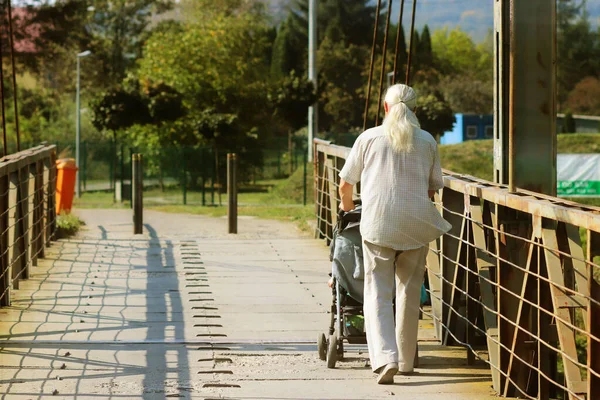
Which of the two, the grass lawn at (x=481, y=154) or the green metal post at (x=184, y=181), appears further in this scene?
the grass lawn at (x=481, y=154)

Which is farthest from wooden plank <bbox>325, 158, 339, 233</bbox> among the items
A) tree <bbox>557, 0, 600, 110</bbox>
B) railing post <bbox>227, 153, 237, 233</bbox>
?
tree <bbox>557, 0, 600, 110</bbox>

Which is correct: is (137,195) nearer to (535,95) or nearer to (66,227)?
(66,227)

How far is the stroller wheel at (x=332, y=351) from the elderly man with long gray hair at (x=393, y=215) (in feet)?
1.01

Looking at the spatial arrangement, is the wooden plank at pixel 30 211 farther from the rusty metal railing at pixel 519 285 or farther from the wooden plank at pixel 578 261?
the wooden plank at pixel 578 261

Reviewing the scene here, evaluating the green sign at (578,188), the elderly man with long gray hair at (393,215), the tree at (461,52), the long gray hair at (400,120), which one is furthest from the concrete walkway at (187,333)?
the tree at (461,52)

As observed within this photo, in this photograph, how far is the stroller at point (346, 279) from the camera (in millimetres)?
6414

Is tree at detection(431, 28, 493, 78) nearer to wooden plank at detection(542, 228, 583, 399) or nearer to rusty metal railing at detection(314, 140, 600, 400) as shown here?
rusty metal railing at detection(314, 140, 600, 400)

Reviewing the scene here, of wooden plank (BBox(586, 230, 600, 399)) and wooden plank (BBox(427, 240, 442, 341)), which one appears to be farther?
wooden plank (BBox(427, 240, 442, 341))

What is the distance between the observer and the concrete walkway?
6051 mm

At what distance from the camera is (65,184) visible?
20.2 meters

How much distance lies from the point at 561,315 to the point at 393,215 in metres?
1.19

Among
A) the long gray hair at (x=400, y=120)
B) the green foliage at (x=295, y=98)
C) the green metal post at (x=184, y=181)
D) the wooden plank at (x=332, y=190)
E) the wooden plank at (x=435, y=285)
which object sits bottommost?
the green metal post at (x=184, y=181)

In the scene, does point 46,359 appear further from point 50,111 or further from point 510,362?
point 50,111

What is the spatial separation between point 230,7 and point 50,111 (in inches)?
852
